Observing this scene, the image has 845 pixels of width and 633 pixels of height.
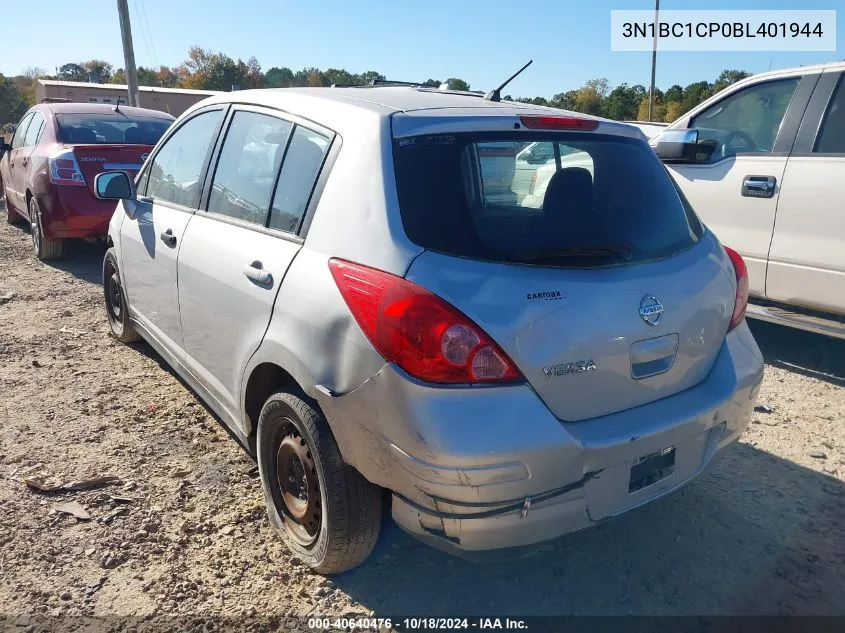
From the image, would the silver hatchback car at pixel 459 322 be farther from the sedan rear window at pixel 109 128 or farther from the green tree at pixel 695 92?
the green tree at pixel 695 92

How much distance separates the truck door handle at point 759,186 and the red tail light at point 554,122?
2586 mm

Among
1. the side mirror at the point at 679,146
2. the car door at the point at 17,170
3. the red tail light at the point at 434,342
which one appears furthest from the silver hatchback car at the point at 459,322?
the car door at the point at 17,170

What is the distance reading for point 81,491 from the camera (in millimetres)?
3217

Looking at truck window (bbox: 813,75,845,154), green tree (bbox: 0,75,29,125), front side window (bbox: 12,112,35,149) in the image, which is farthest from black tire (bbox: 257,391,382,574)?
green tree (bbox: 0,75,29,125)

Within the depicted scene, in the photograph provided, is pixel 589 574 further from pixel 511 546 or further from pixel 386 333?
pixel 386 333

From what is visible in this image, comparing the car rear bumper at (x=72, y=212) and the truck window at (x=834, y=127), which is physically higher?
the truck window at (x=834, y=127)

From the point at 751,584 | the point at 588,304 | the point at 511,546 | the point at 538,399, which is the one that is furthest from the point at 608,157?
the point at 751,584

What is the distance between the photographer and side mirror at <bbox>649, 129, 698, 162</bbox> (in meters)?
4.97

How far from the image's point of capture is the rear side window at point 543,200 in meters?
2.22

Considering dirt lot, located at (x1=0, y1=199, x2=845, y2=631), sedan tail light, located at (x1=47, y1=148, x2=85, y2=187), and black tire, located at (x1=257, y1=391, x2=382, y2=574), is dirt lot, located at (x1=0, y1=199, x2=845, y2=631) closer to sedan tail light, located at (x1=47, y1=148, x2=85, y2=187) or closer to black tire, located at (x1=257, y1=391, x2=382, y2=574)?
black tire, located at (x1=257, y1=391, x2=382, y2=574)

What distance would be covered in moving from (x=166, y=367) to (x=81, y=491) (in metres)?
1.64

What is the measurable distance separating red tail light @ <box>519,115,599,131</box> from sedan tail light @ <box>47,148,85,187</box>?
6026mm

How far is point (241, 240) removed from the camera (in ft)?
9.51

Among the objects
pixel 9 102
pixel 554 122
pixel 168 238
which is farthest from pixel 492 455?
pixel 9 102
